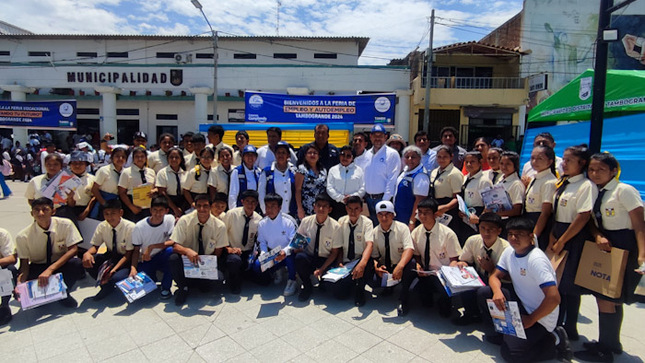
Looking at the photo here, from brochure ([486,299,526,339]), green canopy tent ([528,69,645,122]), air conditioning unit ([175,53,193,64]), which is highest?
air conditioning unit ([175,53,193,64])

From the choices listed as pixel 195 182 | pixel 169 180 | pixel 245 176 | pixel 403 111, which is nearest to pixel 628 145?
pixel 245 176

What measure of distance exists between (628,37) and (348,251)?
23.8 meters

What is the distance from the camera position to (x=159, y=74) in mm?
17797

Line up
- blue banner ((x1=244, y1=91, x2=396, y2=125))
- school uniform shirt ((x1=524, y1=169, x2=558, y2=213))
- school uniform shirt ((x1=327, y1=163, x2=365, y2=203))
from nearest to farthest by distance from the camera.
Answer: school uniform shirt ((x1=524, y1=169, x2=558, y2=213)) → school uniform shirt ((x1=327, y1=163, x2=365, y2=203)) → blue banner ((x1=244, y1=91, x2=396, y2=125))

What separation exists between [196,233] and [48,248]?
1487mm

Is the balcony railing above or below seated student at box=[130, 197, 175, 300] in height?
above

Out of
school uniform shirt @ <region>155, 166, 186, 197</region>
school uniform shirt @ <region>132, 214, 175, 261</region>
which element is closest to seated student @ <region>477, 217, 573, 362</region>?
school uniform shirt @ <region>132, 214, 175, 261</region>

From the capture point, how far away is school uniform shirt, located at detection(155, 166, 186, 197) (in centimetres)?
502

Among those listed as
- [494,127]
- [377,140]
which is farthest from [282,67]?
[377,140]

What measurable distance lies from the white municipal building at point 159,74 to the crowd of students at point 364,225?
12.5 m

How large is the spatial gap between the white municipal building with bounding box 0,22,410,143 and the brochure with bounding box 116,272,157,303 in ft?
47.5

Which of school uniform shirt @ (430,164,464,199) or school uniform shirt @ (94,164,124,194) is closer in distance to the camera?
school uniform shirt @ (430,164,464,199)

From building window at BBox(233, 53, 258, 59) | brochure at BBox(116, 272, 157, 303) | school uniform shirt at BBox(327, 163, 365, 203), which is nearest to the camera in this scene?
brochure at BBox(116, 272, 157, 303)

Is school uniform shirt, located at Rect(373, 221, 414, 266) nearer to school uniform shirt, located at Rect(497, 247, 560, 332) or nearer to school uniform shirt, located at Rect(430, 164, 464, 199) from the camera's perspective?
school uniform shirt, located at Rect(430, 164, 464, 199)
